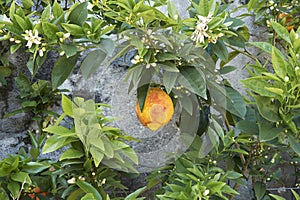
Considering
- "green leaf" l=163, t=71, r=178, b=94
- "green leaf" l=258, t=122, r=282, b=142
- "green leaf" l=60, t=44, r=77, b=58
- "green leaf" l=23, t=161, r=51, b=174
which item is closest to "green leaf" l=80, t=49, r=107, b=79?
"green leaf" l=60, t=44, r=77, b=58

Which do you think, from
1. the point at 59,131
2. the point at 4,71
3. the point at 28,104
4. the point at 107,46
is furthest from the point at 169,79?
the point at 4,71

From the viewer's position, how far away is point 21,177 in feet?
3.04

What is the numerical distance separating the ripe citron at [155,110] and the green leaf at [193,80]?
0.06m

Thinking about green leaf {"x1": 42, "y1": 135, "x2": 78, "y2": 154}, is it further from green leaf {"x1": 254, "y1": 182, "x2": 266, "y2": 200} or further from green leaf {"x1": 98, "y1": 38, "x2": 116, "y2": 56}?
green leaf {"x1": 254, "y1": 182, "x2": 266, "y2": 200}

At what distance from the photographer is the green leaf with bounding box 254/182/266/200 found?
3.65ft

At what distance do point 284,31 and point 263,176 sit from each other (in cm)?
43

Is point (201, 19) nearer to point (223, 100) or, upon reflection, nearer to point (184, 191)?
point (223, 100)

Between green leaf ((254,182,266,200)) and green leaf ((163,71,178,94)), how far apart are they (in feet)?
1.39

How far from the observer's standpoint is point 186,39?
0.92 meters

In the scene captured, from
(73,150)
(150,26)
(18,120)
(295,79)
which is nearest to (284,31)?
(295,79)

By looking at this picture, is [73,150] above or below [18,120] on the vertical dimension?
above

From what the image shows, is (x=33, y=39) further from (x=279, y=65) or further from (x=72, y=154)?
(x=279, y=65)

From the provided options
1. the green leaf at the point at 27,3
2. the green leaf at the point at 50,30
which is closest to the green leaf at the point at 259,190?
the green leaf at the point at 50,30

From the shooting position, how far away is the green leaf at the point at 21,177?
916mm
